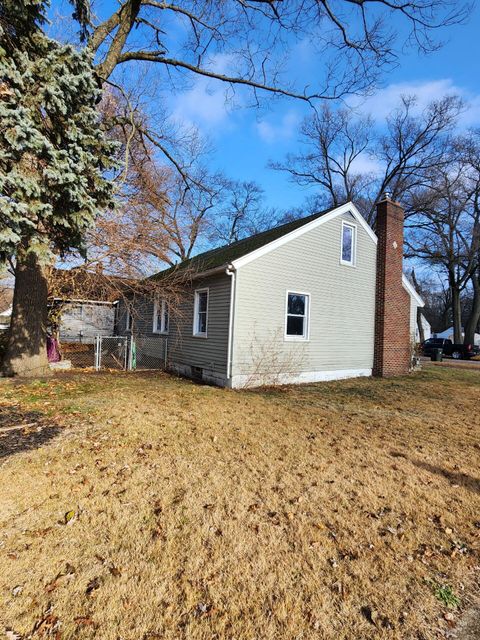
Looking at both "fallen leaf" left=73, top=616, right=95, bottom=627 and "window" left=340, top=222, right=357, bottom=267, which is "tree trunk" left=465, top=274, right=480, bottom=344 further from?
"fallen leaf" left=73, top=616, right=95, bottom=627

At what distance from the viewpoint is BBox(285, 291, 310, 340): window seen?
11180 mm

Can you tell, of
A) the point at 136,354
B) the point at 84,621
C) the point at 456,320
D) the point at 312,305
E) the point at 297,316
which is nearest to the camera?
the point at 84,621

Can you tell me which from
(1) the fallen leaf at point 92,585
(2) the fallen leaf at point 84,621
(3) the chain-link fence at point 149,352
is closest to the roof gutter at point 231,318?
(3) the chain-link fence at point 149,352

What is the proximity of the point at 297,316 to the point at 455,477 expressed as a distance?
736 centimetres

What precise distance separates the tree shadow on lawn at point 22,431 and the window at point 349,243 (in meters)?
10.3

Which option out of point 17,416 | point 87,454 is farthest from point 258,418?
point 17,416

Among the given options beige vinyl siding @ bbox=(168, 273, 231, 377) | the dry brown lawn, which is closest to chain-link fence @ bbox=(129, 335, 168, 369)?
beige vinyl siding @ bbox=(168, 273, 231, 377)

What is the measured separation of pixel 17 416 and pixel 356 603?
5.72 meters

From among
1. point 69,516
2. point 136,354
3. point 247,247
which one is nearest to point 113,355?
point 136,354

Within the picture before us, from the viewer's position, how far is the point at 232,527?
3119mm

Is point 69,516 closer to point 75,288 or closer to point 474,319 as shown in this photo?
point 75,288

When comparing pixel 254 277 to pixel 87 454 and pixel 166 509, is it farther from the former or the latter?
pixel 166 509

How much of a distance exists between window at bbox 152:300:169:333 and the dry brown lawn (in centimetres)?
803

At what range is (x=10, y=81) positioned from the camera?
8.36 ft
